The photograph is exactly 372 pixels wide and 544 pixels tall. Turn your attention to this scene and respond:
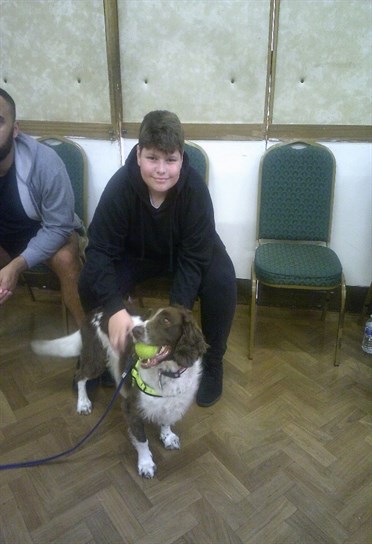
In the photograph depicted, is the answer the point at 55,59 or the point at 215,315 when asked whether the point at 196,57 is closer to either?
the point at 55,59

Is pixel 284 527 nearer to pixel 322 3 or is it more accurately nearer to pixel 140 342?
pixel 140 342

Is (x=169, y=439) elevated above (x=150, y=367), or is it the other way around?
(x=150, y=367)

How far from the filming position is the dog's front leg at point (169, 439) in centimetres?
173

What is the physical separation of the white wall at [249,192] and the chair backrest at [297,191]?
0.13 meters

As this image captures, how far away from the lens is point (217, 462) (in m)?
A: 1.67

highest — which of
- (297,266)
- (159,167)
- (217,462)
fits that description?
(159,167)

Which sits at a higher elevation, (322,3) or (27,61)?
(322,3)

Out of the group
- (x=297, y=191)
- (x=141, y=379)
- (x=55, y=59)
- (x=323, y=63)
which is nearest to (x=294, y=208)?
(x=297, y=191)

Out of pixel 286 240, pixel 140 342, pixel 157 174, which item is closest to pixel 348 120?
pixel 286 240

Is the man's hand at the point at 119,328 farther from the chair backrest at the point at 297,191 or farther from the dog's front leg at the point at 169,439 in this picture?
the chair backrest at the point at 297,191

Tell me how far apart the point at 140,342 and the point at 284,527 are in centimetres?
84

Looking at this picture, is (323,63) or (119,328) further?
(323,63)

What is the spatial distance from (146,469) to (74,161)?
1885 millimetres

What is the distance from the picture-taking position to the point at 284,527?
142 centimetres
